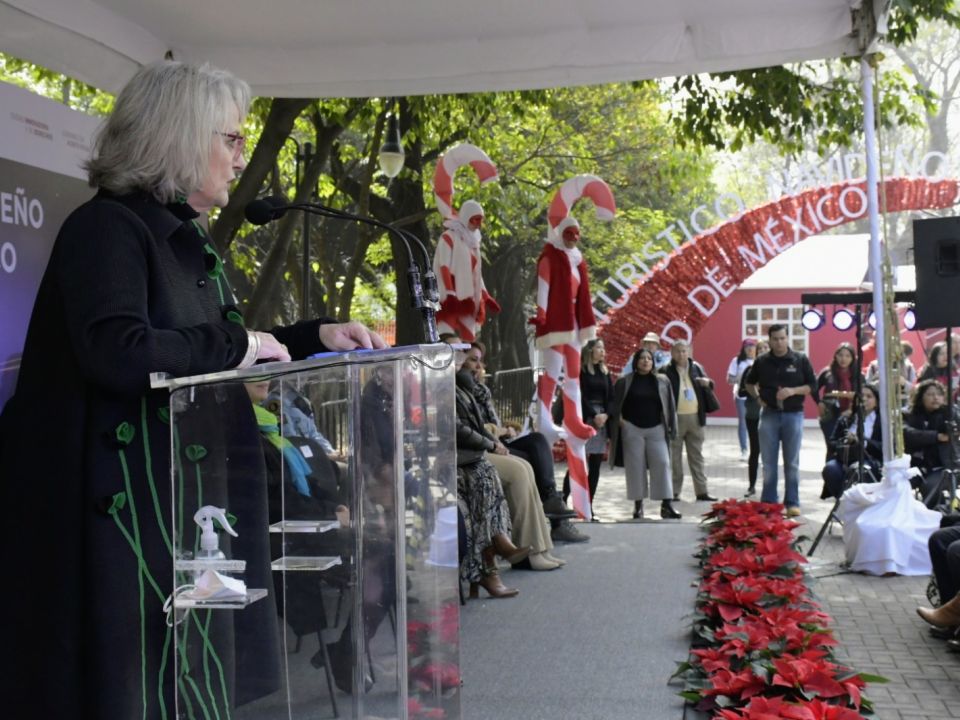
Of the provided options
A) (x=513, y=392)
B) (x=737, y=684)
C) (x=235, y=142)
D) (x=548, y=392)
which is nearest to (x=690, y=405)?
(x=548, y=392)

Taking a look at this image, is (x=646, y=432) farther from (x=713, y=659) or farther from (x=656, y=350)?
(x=713, y=659)

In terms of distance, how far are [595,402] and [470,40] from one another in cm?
632

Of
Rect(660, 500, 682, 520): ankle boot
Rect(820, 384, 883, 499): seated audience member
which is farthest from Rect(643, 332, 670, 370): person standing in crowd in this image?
Rect(820, 384, 883, 499): seated audience member

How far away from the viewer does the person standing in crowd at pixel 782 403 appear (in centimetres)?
1179

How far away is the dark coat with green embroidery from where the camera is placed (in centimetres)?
195

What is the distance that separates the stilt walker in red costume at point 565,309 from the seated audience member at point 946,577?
3.50m

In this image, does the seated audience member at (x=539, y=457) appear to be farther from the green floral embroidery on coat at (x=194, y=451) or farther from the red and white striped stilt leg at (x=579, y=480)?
the green floral embroidery on coat at (x=194, y=451)

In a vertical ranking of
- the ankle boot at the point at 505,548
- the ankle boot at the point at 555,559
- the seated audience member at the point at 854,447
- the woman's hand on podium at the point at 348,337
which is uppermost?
the woman's hand on podium at the point at 348,337

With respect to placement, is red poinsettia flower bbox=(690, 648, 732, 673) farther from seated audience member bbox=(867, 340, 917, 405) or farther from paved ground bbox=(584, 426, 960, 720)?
A: seated audience member bbox=(867, 340, 917, 405)

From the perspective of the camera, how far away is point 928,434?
993 cm

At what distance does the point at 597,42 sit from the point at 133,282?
4.58 m

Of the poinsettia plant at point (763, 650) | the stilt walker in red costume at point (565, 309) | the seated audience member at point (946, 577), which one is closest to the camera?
the poinsettia plant at point (763, 650)

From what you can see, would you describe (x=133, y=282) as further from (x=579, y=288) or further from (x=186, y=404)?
(x=579, y=288)

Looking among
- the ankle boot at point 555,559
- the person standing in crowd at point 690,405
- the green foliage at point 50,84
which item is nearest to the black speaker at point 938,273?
the ankle boot at point 555,559
